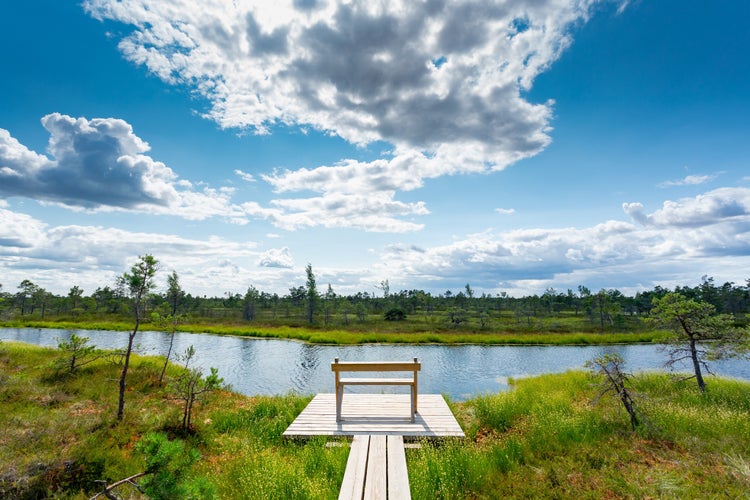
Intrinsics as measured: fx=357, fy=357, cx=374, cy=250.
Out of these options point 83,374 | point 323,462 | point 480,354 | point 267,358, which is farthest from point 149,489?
point 480,354

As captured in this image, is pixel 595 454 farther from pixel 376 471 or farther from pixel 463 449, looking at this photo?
pixel 376 471

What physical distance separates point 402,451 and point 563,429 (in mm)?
3617

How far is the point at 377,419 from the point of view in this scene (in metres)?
9.13

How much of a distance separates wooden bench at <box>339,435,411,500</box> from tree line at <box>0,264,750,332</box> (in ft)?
138

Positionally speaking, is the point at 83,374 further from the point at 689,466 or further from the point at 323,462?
the point at 689,466

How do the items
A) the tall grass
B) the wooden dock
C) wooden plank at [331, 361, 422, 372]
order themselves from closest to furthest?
1. the tall grass
2. the wooden dock
3. wooden plank at [331, 361, 422, 372]

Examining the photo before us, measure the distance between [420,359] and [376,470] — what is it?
20247 millimetres

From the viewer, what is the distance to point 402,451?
7.04 m

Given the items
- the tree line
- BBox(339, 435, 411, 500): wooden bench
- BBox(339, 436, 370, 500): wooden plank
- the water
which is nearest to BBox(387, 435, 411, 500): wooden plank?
BBox(339, 435, 411, 500): wooden bench

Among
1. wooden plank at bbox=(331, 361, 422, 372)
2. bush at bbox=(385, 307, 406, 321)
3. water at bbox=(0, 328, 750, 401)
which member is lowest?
water at bbox=(0, 328, 750, 401)

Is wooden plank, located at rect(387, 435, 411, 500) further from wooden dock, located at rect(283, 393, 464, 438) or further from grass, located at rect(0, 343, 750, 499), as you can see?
wooden dock, located at rect(283, 393, 464, 438)

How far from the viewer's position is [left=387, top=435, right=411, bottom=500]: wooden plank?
17.8 feet

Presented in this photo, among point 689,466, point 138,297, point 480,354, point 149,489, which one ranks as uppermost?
point 138,297

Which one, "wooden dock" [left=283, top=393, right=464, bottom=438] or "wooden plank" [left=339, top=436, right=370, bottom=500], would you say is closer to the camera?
"wooden plank" [left=339, top=436, right=370, bottom=500]
